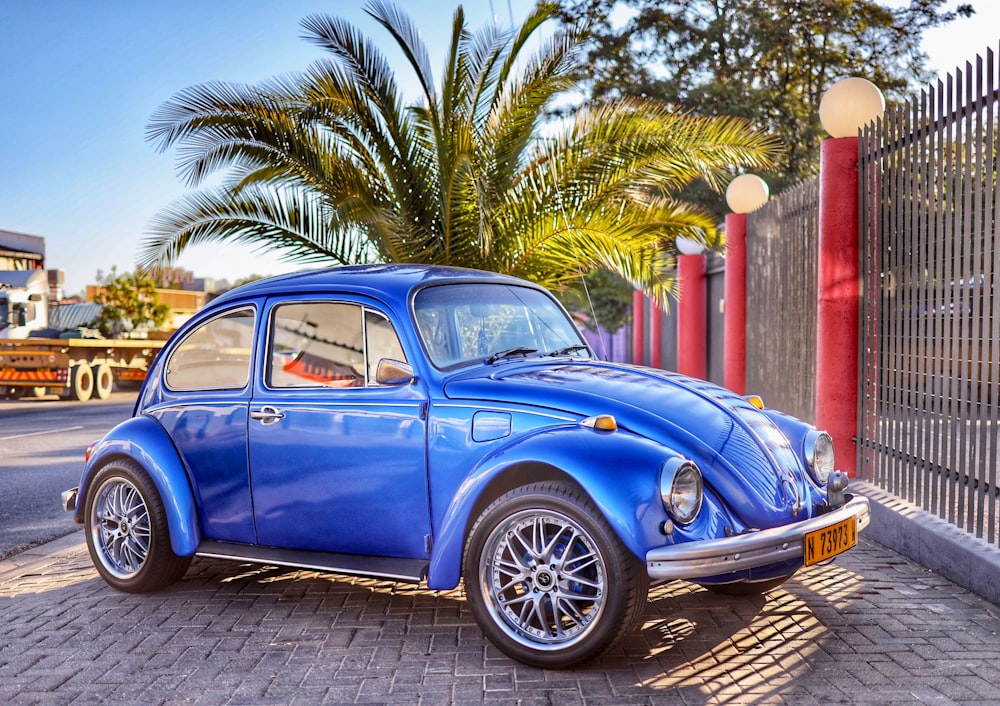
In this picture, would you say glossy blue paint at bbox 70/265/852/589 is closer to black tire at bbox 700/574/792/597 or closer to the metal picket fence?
black tire at bbox 700/574/792/597

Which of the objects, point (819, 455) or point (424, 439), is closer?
point (424, 439)

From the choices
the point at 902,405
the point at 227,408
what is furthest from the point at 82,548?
the point at 902,405

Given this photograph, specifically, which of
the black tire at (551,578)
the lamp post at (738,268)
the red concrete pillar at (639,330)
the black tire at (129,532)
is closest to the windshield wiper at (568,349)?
the black tire at (551,578)

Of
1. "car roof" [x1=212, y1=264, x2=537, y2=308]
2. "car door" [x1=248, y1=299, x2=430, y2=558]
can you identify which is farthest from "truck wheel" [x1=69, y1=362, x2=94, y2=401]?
"car door" [x1=248, y1=299, x2=430, y2=558]

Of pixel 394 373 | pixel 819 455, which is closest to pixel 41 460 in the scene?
pixel 394 373

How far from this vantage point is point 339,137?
371 inches

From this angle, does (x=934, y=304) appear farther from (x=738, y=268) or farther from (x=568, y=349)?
(x=738, y=268)

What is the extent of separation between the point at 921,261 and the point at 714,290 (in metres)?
10.9

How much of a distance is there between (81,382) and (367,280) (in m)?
17.7

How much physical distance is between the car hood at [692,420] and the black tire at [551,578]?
45cm

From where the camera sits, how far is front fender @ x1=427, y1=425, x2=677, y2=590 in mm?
3697

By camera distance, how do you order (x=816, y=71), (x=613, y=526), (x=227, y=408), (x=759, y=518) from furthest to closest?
(x=816, y=71) < (x=227, y=408) < (x=759, y=518) < (x=613, y=526)

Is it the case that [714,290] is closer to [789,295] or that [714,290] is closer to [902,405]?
[789,295]

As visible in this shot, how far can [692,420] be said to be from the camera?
4.18m
